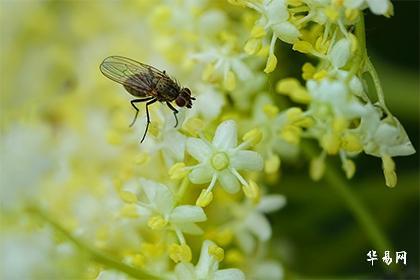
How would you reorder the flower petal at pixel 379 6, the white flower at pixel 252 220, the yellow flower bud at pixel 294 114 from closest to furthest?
the flower petal at pixel 379 6
the yellow flower bud at pixel 294 114
the white flower at pixel 252 220

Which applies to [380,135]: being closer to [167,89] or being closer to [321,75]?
[321,75]

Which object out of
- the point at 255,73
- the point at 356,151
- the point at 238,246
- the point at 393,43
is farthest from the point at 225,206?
the point at 393,43

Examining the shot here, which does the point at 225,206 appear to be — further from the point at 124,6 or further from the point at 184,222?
the point at 124,6

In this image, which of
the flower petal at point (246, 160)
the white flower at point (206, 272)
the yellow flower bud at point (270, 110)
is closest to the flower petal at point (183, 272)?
the white flower at point (206, 272)

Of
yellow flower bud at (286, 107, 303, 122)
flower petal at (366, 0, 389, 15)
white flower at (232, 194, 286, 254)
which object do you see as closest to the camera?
flower petal at (366, 0, 389, 15)

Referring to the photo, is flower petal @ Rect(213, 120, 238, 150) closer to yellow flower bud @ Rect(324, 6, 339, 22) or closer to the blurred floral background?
the blurred floral background

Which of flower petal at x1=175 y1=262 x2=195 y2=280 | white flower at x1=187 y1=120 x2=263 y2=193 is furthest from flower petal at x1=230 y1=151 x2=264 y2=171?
flower petal at x1=175 y1=262 x2=195 y2=280

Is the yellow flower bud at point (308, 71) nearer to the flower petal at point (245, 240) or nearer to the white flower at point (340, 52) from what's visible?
the white flower at point (340, 52)
